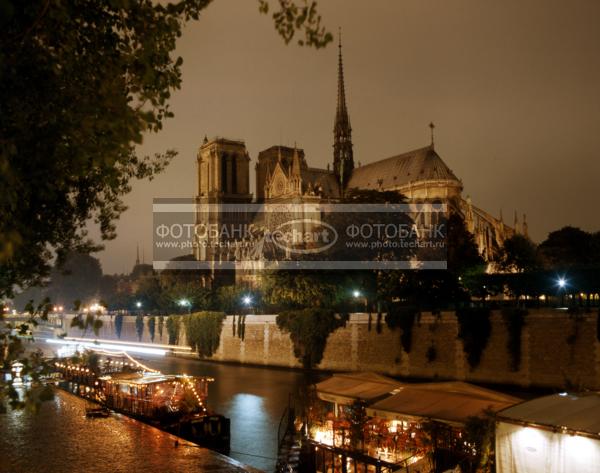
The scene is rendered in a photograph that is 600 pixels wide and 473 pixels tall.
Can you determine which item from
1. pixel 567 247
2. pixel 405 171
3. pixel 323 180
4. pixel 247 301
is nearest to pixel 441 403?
pixel 247 301

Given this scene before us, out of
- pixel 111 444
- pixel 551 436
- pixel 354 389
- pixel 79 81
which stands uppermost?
pixel 79 81

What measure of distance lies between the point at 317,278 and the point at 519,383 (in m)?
14.1

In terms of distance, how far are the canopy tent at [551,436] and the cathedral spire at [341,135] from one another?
223ft

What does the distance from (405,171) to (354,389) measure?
51.6 m

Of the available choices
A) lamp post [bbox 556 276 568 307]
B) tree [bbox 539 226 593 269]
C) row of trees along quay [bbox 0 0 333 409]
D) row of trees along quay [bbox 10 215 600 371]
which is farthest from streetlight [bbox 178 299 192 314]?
row of trees along quay [bbox 0 0 333 409]

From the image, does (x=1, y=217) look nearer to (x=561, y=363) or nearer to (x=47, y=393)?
(x=47, y=393)

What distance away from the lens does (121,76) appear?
5828 mm

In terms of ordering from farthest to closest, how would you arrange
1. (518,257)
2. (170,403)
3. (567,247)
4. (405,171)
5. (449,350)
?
(405,171) < (567,247) < (518,257) < (449,350) < (170,403)

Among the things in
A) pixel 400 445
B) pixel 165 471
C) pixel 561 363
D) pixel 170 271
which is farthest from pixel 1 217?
pixel 170 271

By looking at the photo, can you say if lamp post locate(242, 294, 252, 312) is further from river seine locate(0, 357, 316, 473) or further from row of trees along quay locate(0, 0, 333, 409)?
row of trees along quay locate(0, 0, 333, 409)

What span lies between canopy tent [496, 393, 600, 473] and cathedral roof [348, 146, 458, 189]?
174 ft

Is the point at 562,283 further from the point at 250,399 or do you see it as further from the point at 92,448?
the point at 92,448

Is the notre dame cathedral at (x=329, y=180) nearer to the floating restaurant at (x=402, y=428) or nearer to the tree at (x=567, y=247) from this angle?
the tree at (x=567, y=247)

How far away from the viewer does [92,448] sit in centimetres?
1282
